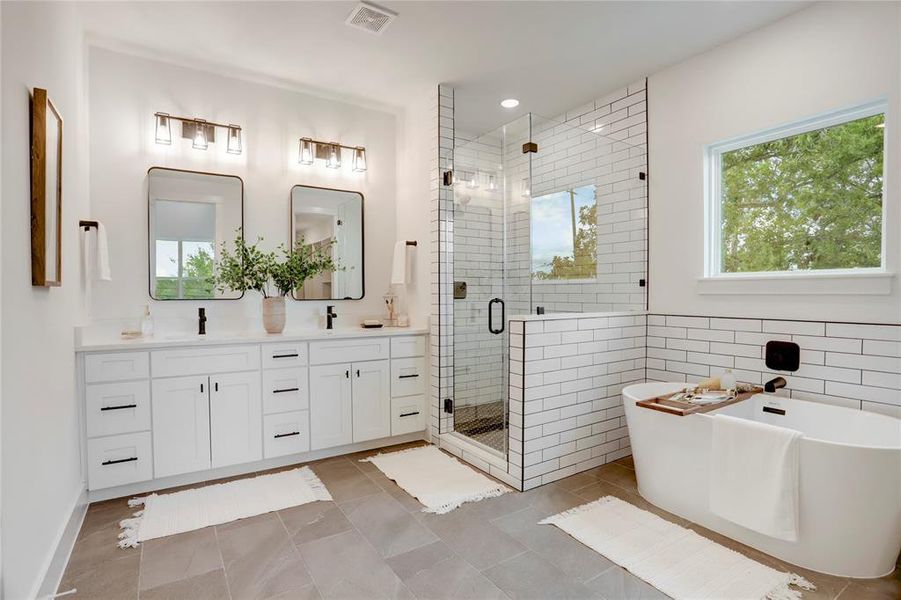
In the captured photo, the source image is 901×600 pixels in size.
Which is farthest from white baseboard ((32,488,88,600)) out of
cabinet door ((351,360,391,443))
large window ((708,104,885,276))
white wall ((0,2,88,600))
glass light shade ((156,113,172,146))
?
large window ((708,104,885,276))

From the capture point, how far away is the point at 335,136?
154 inches

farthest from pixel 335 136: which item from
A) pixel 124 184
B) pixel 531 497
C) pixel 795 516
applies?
pixel 795 516

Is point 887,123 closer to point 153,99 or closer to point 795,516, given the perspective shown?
point 795,516

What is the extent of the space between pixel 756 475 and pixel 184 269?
3669 mm

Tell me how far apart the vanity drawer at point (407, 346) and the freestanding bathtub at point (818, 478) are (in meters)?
1.63

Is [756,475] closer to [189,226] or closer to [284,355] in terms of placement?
[284,355]

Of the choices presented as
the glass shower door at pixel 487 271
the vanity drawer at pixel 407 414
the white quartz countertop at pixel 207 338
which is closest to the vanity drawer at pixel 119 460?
the white quartz countertop at pixel 207 338

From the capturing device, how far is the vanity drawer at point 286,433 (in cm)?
313

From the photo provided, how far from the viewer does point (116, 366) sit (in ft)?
8.82

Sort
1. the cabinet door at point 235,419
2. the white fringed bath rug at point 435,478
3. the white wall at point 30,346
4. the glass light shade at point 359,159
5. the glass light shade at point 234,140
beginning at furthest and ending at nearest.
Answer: the glass light shade at point 359,159
the glass light shade at point 234,140
the cabinet door at point 235,419
the white fringed bath rug at point 435,478
the white wall at point 30,346

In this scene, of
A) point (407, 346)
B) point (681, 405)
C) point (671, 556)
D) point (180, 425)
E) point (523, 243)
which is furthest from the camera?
point (407, 346)

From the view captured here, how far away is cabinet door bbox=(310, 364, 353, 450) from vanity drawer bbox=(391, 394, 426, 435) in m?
0.36

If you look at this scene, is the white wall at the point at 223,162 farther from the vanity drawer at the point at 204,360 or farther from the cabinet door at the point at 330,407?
the cabinet door at the point at 330,407

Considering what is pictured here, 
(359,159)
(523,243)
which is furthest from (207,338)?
(523,243)
